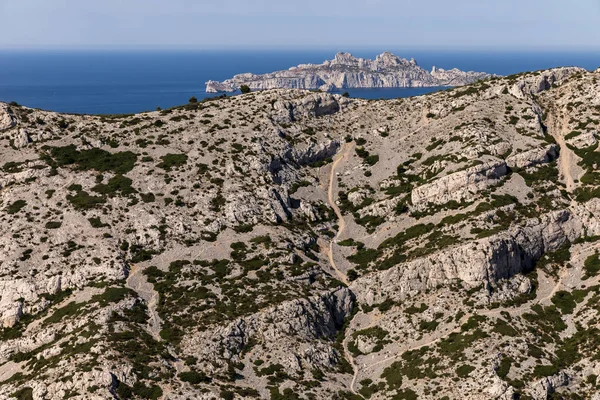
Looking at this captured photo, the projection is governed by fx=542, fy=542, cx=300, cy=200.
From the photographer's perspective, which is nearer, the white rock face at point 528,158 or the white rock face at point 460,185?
the white rock face at point 460,185

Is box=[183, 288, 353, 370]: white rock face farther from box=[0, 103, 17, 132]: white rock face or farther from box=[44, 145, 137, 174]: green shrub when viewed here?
box=[0, 103, 17, 132]: white rock face

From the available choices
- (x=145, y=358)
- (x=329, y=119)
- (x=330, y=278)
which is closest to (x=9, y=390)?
(x=145, y=358)

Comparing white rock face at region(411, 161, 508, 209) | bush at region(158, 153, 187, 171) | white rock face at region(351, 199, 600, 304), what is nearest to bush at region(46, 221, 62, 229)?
bush at region(158, 153, 187, 171)

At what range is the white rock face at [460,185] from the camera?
353ft

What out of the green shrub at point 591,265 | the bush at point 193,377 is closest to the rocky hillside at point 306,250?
the bush at point 193,377

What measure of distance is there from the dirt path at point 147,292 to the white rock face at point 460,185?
55120 mm

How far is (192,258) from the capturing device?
9788 cm

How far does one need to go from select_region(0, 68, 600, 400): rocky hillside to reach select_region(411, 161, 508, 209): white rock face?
1.10 ft

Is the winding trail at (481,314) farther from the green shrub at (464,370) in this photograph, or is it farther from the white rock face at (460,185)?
the white rock face at (460,185)

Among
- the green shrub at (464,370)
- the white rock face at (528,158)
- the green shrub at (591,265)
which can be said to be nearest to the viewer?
the green shrub at (464,370)

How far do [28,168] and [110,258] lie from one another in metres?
33.3

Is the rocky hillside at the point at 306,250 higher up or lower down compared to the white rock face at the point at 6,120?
lower down

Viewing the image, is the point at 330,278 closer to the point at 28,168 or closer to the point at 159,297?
the point at 159,297

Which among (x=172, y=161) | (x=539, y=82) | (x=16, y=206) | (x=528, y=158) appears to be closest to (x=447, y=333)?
(x=528, y=158)
